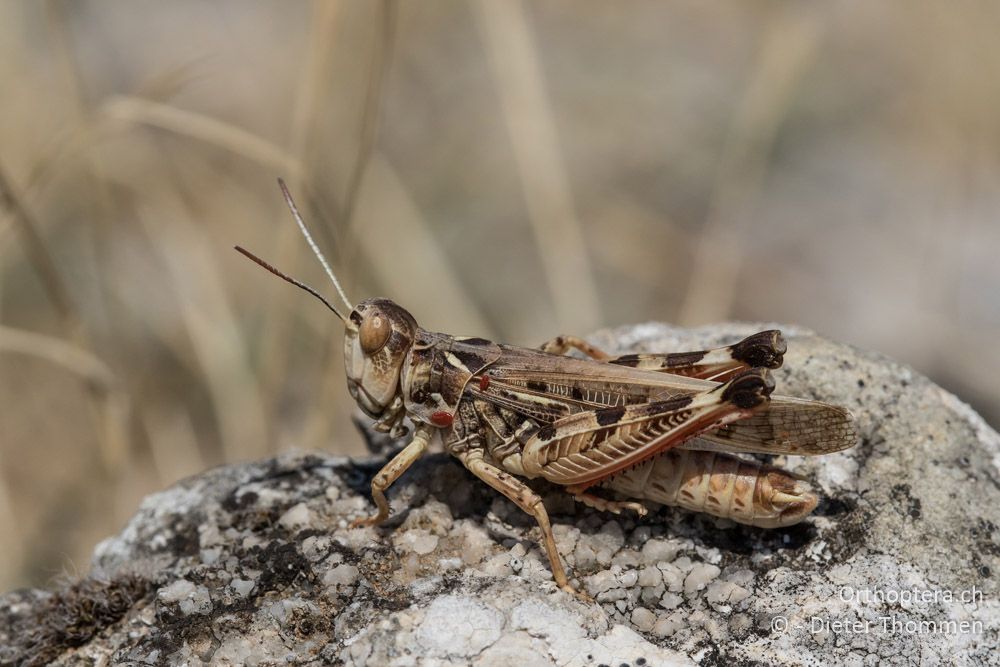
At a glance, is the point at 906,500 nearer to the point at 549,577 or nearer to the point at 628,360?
the point at 628,360

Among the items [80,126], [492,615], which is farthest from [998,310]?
[80,126]

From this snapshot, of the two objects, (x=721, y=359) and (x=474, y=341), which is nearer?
(x=721, y=359)

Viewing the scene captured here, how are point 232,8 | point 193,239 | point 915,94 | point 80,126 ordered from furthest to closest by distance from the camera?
point 232,8 → point 915,94 → point 193,239 → point 80,126

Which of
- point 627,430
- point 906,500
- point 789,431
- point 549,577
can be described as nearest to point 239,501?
point 549,577

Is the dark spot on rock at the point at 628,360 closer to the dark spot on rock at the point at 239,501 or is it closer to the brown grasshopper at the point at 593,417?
the brown grasshopper at the point at 593,417

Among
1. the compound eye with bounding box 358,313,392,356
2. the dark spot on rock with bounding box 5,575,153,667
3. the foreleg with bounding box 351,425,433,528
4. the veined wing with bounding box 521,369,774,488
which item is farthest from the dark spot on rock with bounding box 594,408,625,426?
the dark spot on rock with bounding box 5,575,153,667

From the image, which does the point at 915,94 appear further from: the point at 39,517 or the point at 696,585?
the point at 39,517
